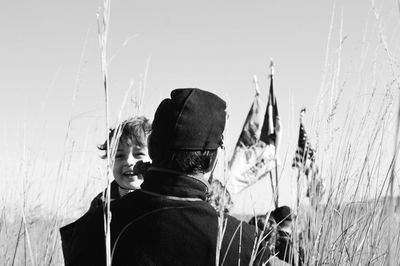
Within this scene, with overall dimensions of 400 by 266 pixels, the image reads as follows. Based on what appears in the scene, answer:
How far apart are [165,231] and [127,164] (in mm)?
1452

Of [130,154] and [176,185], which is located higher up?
[176,185]

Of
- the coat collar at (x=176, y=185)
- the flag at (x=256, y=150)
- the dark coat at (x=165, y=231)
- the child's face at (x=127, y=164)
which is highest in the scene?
the coat collar at (x=176, y=185)

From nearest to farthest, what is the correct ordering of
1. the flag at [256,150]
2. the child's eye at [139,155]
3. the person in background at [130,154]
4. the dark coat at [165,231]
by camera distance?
the dark coat at [165,231]
the person in background at [130,154]
the child's eye at [139,155]
the flag at [256,150]

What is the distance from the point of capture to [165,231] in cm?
152

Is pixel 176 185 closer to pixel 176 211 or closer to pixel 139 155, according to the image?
pixel 176 211

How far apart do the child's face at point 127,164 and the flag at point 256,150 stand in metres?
4.81

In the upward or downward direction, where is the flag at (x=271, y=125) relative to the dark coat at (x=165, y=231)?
downward

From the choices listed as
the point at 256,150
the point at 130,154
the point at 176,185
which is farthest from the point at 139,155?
the point at 256,150

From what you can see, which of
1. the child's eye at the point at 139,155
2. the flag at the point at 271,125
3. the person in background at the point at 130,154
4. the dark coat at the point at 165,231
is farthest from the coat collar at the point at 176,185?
the flag at the point at 271,125

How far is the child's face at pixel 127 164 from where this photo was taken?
2922 millimetres

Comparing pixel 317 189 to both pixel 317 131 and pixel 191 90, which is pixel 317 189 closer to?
pixel 317 131

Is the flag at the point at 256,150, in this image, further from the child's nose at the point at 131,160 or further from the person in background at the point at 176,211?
the person in background at the point at 176,211

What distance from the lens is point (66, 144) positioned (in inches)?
86.0

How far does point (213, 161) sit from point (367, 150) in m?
0.52
